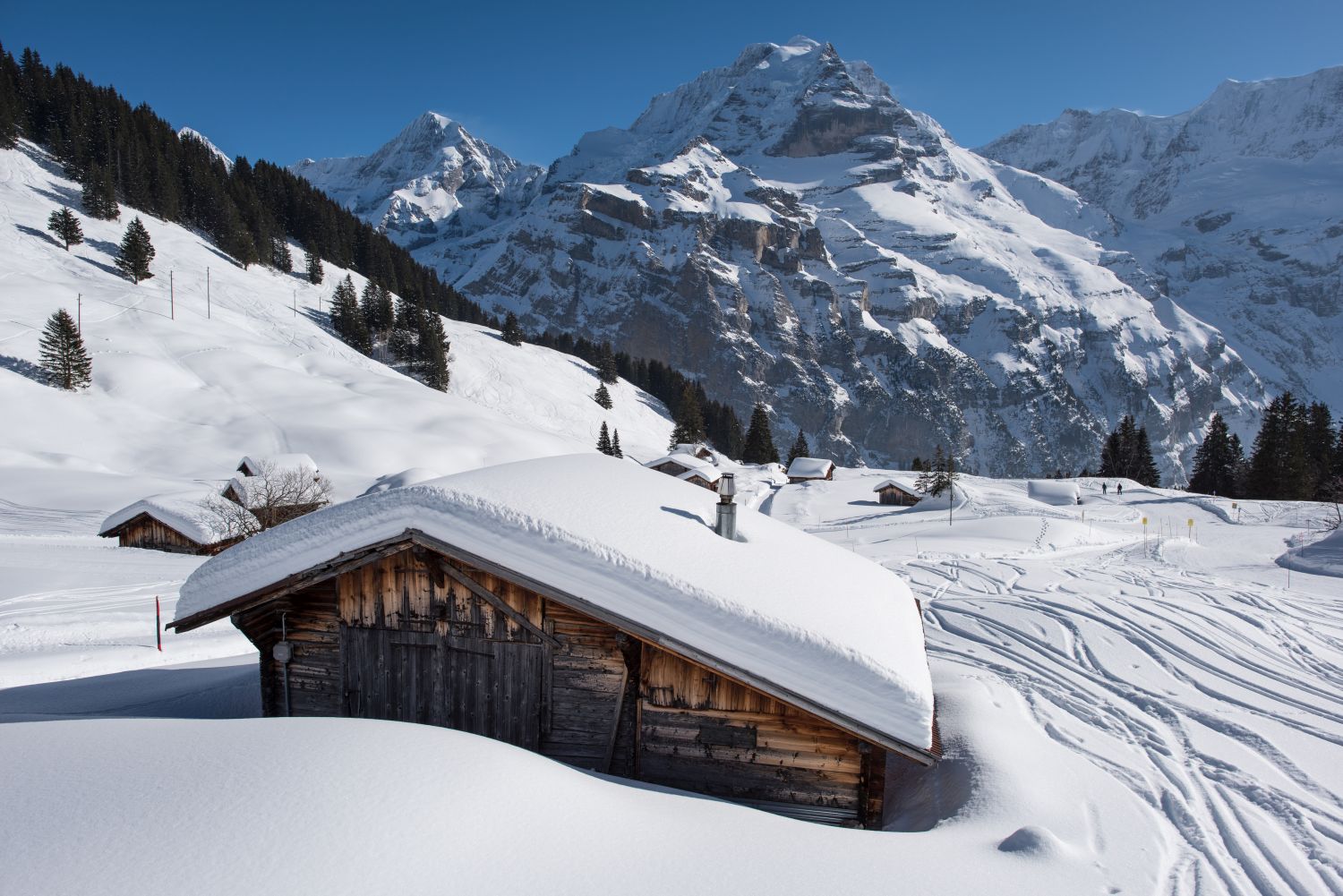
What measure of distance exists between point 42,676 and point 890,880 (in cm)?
1564

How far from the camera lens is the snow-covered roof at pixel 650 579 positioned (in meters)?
6.32

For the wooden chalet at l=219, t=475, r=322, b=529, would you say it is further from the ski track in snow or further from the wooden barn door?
the ski track in snow

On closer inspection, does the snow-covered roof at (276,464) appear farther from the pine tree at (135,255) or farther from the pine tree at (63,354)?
the pine tree at (135,255)

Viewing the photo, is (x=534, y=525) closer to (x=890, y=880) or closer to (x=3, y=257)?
(x=890, y=880)

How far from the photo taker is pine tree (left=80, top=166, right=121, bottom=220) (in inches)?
2685

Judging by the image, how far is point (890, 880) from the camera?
4.67 meters

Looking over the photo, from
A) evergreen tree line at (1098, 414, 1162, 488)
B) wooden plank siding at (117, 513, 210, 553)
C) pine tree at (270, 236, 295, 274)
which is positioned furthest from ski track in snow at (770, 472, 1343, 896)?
pine tree at (270, 236, 295, 274)

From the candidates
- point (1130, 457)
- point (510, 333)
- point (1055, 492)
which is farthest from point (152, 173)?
point (1130, 457)

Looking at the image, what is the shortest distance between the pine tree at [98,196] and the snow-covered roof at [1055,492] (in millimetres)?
95074

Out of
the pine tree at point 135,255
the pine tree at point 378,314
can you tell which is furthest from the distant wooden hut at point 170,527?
the pine tree at point 378,314

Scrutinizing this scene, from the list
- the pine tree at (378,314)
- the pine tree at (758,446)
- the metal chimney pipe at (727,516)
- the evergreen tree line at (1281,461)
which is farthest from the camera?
the pine tree at (758,446)

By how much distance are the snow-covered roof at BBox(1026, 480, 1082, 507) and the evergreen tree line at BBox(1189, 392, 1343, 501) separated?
16.1 meters

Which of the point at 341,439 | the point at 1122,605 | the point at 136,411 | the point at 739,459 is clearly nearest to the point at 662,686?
the point at 1122,605

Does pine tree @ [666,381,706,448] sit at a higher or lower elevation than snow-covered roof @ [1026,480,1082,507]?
higher
